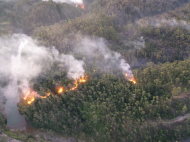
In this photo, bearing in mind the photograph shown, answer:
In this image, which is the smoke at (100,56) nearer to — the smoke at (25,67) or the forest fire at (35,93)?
the smoke at (25,67)

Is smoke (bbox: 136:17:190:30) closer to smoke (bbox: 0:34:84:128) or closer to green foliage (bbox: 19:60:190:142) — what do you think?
green foliage (bbox: 19:60:190:142)

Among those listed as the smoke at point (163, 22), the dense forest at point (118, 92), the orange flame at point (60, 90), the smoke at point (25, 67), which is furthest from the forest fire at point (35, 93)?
the smoke at point (163, 22)

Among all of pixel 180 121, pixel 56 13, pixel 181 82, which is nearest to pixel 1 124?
pixel 180 121

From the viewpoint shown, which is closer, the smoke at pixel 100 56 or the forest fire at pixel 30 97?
Answer: the forest fire at pixel 30 97

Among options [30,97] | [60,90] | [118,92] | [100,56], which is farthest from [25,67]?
[118,92]

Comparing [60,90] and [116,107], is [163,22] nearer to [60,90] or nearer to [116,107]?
[116,107]

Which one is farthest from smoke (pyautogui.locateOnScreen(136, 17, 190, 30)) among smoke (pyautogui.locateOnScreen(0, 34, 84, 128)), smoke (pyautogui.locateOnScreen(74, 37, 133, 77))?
smoke (pyautogui.locateOnScreen(0, 34, 84, 128))

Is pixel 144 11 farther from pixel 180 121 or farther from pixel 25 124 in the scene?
pixel 25 124
